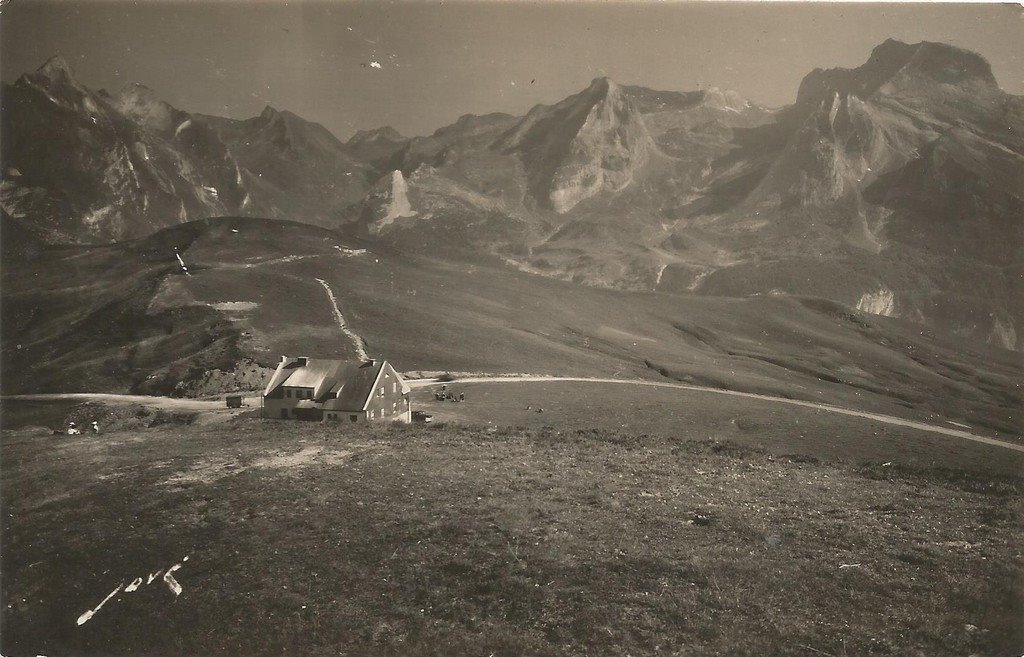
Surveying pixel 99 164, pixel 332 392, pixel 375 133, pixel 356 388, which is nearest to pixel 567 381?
pixel 356 388

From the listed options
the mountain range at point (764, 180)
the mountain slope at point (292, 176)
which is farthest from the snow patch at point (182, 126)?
the mountain slope at point (292, 176)

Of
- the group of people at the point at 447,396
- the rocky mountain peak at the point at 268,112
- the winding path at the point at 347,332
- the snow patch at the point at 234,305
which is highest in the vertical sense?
the rocky mountain peak at the point at 268,112

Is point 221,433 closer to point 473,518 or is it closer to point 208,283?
point 473,518

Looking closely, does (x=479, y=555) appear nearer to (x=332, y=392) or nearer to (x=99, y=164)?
(x=332, y=392)

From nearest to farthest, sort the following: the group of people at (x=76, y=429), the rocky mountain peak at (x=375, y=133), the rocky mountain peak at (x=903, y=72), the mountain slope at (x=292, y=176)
Answer: the group of people at (x=76, y=429), the rocky mountain peak at (x=903, y=72), the rocky mountain peak at (x=375, y=133), the mountain slope at (x=292, y=176)

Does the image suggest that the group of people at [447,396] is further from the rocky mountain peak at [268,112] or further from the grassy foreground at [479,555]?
the rocky mountain peak at [268,112]

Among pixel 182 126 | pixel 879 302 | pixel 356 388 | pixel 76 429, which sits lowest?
pixel 76 429

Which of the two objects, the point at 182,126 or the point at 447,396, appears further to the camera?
the point at 182,126
